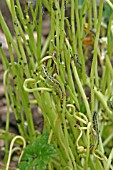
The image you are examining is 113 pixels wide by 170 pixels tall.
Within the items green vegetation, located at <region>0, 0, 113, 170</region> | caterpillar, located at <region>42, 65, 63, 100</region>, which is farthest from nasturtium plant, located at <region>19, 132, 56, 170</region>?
caterpillar, located at <region>42, 65, 63, 100</region>

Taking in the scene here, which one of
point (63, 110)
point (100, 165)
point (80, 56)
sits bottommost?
point (100, 165)

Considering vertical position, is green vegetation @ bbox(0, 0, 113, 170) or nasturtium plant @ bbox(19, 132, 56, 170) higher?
green vegetation @ bbox(0, 0, 113, 170)

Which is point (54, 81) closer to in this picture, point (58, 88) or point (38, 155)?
point (58, 88)

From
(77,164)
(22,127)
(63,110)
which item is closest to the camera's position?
(63,110)

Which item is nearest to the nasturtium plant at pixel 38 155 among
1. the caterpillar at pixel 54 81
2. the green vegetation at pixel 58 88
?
the green vegetation at pixel 58 88

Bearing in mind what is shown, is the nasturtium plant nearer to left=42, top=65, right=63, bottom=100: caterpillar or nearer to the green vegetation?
the green vegetation

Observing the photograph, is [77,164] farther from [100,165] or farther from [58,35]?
[58,35]

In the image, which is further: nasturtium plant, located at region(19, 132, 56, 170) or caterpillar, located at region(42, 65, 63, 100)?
nasturtium plant, located at region(19, 132, 56, 170)

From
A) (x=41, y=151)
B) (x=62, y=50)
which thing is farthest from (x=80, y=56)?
(x=41, y=151)
